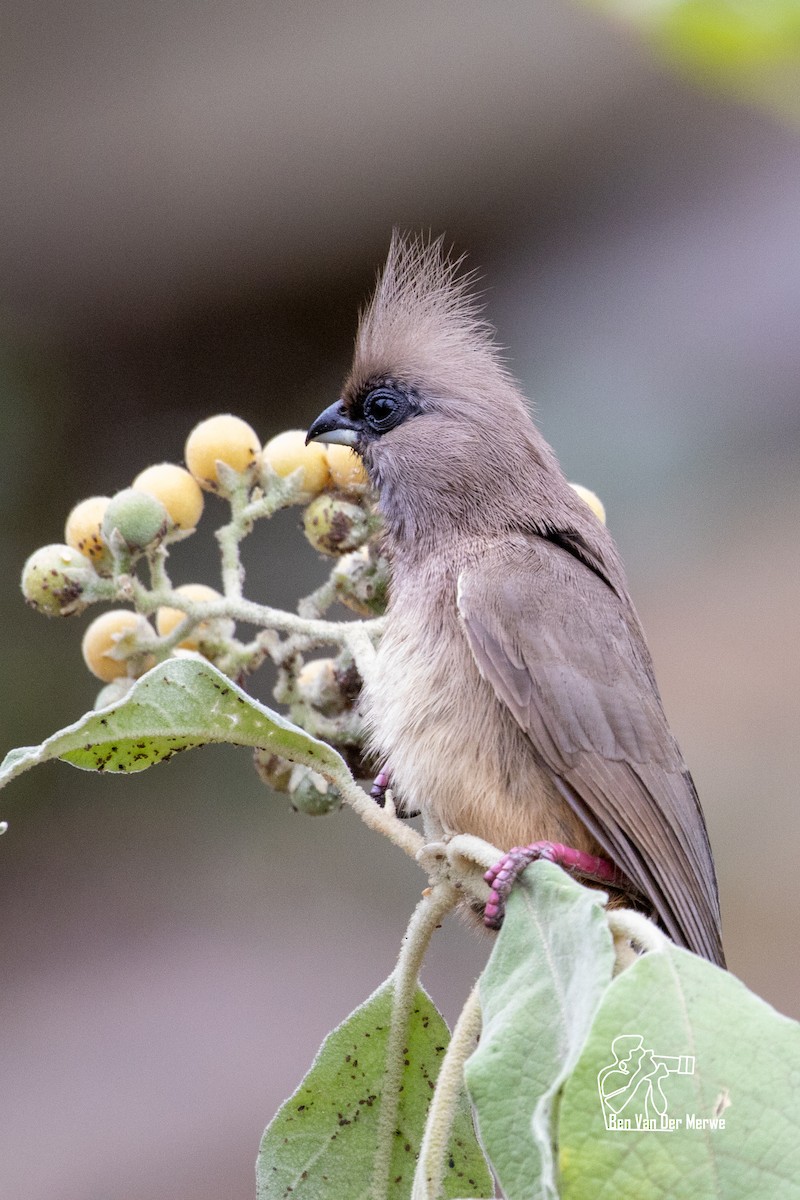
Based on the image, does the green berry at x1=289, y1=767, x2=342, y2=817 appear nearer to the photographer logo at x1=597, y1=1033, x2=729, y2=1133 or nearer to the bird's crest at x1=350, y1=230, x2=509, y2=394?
the photographer logo at x1=597, y1=1033, x2=729, y2=1133

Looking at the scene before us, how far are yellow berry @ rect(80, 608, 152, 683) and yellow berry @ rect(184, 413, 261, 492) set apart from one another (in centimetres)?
28

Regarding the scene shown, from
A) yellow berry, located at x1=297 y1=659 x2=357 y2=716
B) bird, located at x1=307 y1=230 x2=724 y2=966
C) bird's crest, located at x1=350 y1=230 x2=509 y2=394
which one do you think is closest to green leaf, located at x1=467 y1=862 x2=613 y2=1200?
bird, located at x1=307 y1=230 x2=724 y2=966

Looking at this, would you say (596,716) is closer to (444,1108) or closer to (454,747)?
(454,747)

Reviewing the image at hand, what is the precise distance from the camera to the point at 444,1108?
1392mm

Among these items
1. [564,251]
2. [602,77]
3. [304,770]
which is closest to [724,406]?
[564,251]

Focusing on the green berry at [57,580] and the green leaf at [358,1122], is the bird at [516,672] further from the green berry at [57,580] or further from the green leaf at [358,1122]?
the green berry at [57,580]

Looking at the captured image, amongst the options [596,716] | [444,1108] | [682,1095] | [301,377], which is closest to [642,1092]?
[682,1095]

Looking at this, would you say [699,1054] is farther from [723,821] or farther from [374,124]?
[374,124]

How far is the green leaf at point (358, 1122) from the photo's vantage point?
1.65 metres

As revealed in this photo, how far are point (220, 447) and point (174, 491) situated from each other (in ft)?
0.34

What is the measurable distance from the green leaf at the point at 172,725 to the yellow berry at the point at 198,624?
45 cm

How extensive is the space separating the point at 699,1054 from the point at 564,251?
20.7 ft

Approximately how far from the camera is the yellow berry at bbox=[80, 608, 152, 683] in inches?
79.5

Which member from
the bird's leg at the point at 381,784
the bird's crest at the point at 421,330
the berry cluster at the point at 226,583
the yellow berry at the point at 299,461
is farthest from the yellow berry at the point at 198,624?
the bird's crest at the point at 421,330
